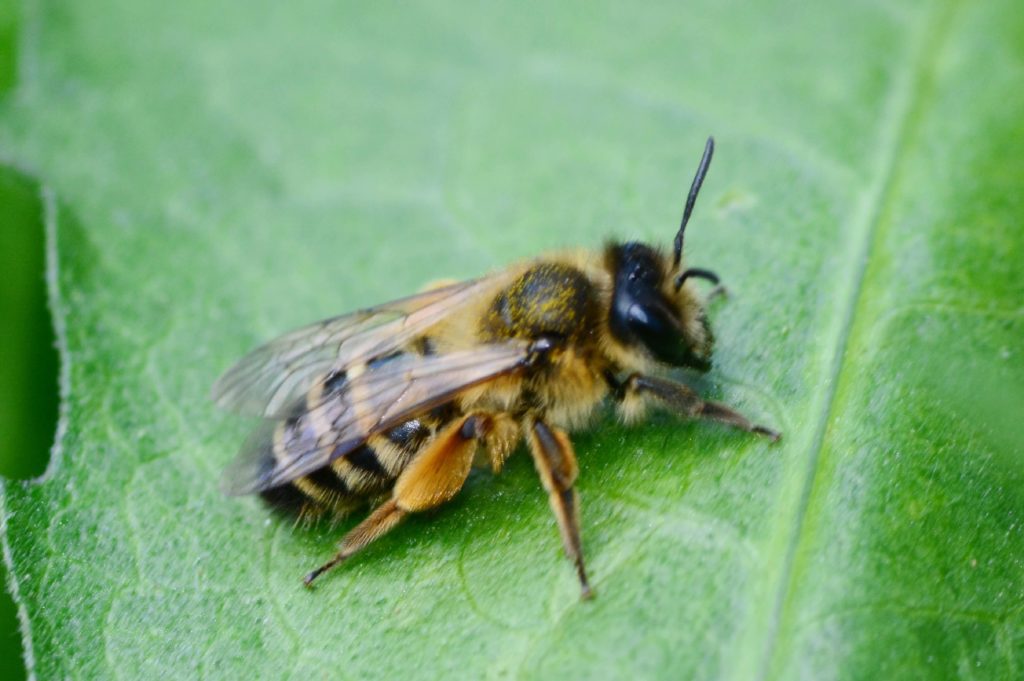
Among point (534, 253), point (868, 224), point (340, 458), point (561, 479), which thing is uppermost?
point (868, 224)

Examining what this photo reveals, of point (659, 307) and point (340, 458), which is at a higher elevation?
point (659, 307)

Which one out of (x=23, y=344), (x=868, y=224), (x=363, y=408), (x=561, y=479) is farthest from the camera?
(x=23, y=344)

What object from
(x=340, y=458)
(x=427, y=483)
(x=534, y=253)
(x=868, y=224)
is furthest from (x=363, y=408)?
(x=868, y=224)

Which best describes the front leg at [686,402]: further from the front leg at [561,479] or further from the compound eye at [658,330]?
the front leg at [561,479]

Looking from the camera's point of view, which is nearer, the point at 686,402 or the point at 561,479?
the point at 561,479

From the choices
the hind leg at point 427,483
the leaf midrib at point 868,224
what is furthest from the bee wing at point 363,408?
the leaf midrib at point 868,224

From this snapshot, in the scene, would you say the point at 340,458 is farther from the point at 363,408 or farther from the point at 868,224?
the point at 868,224

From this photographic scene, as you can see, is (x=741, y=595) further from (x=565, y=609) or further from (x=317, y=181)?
(x=317, y=181)
